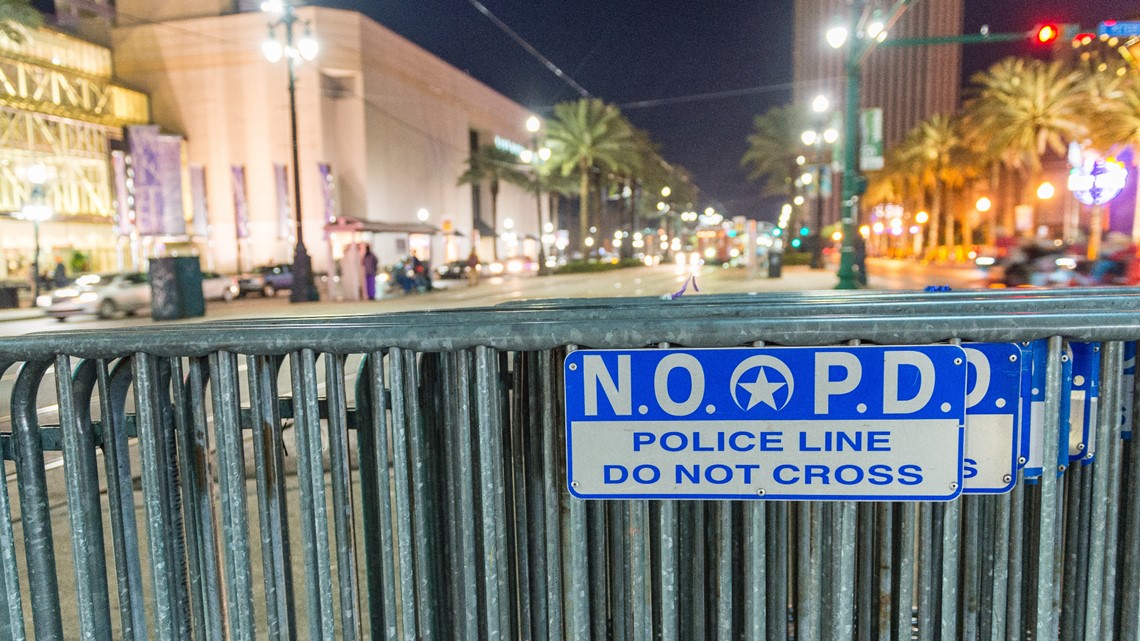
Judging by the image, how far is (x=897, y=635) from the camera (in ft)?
6.96

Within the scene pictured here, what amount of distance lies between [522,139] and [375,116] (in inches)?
1362

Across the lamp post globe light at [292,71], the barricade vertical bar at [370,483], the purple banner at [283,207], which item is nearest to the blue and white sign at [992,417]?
the barricade vertical bar at [370,483]

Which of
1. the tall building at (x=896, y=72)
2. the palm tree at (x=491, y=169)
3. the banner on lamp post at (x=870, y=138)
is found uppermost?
the tall building at (x=896, y=72)

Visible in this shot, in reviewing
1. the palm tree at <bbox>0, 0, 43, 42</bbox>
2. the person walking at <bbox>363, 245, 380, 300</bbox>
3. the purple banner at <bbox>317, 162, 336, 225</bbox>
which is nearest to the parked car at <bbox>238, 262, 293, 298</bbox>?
the person walking at <bbox>363, 245, 380, 300</bbox>

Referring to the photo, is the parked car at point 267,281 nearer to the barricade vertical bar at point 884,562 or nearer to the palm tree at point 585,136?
the palm tree at point 585,136

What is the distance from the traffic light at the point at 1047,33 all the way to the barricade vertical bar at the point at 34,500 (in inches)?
688

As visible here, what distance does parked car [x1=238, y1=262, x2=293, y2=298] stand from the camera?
33.8 metres

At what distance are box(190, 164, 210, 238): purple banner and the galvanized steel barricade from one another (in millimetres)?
49568

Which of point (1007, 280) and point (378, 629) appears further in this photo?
point (1007, 280)

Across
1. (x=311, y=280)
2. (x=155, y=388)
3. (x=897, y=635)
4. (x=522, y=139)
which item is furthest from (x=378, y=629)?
(x=522, y=139)

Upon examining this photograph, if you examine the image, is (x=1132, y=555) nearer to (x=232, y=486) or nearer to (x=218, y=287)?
(x=232, y=486)

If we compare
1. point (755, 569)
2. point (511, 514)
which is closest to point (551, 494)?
point (511, 514)

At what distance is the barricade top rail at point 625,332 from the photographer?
192 cm

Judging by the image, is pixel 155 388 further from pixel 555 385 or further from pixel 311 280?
pixel 311 280
